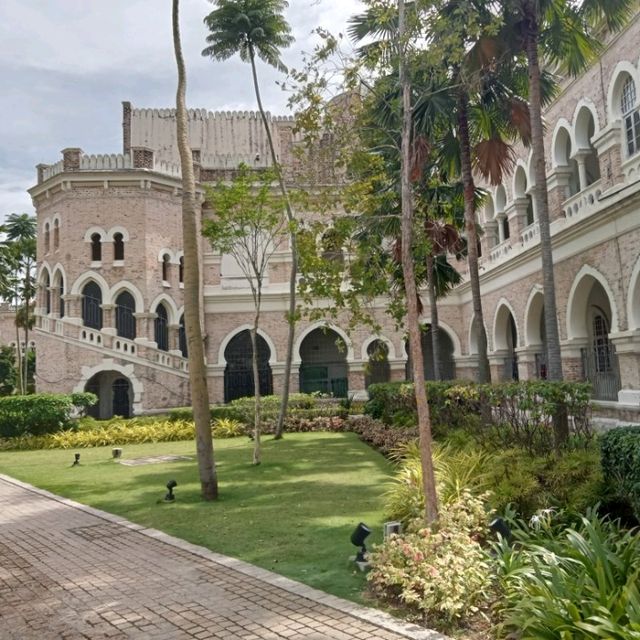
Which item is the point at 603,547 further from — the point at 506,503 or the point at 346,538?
the point at 346,538

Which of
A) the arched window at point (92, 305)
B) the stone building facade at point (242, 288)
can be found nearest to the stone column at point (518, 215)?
the stone building facade at point (242, 288)

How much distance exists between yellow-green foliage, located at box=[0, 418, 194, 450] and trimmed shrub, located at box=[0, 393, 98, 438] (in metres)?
0.35

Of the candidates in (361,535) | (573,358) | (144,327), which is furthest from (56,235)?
A: (361,535)

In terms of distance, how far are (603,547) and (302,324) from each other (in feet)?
78.5

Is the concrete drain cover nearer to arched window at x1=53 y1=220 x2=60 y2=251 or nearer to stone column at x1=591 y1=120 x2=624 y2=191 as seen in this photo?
stone column at x1=591 y1=120 x2=624 y2=191

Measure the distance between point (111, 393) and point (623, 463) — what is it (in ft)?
75.8

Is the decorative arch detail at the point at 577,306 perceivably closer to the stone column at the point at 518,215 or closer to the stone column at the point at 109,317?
the stone column at the point at 518,215

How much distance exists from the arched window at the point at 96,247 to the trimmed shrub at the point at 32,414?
7675 mm

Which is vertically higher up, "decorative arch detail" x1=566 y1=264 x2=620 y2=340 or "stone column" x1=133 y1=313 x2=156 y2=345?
"stone column" x1=133 y1=313 x2=156 y2=345

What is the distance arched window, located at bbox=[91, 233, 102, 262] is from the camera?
26.0 meters

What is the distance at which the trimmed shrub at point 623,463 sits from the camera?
6125 millimetres

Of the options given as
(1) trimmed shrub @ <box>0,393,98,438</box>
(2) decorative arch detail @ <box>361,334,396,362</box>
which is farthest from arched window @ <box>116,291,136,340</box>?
(2) decorative arch detail @ <box>361,334,396,362</box>

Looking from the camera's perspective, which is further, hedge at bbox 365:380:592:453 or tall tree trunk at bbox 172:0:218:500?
tall tree trunk at bbox 172:0:218:500

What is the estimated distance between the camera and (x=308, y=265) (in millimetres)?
10602
